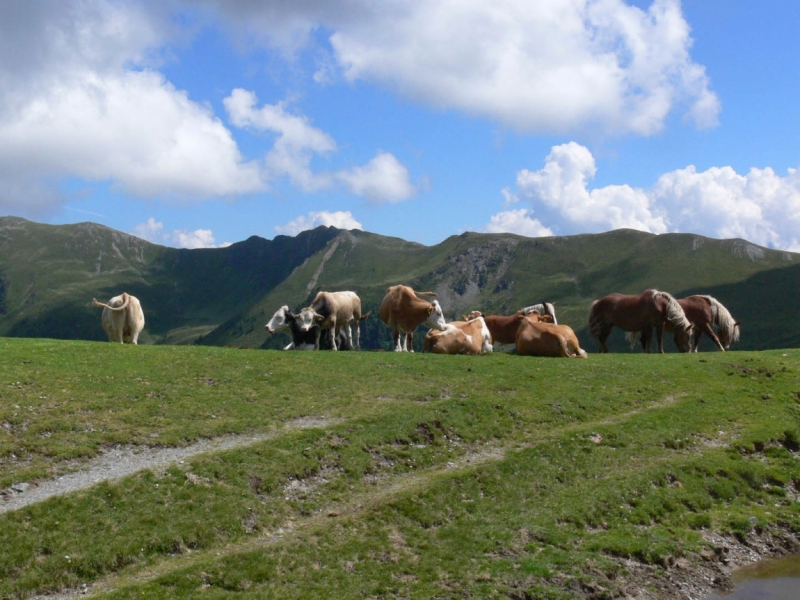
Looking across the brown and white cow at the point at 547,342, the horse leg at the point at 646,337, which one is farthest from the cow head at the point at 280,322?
the horse leg at the point at 646,337

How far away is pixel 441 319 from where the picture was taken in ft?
119

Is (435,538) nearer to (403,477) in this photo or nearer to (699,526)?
(403,477)

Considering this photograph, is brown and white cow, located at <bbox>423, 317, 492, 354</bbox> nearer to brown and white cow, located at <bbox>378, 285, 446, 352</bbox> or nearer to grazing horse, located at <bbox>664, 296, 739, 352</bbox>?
brown and white cow, located at <bbox>378, 285, 446, 352</bbox>

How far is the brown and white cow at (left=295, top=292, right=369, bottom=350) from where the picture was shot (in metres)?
34.4

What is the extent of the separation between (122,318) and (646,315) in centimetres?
2962

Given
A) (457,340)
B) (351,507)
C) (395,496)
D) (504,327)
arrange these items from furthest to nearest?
1. (504,327)
2. (457,340)
3. (395,496)
4. (351,507)

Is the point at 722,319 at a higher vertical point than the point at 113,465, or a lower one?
higher

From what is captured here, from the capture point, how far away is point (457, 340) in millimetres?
33500

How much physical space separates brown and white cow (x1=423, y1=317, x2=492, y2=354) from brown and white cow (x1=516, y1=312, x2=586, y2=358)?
80.0 inches

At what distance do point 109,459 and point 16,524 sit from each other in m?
3.62

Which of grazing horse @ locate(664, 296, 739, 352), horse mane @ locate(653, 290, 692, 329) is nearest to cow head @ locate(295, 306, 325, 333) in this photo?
horse mane @ locate(653, 290, 692, 329)

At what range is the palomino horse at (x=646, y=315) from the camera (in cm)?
4062

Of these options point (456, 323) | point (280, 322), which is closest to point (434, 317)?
point (456, 323)

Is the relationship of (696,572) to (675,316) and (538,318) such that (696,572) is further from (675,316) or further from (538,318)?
(675,316)
